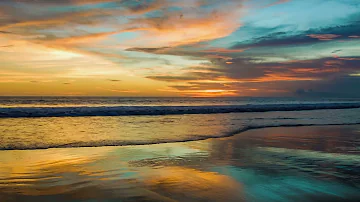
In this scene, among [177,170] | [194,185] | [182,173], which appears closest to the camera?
[194,185]

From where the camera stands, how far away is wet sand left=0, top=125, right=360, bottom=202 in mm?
4789

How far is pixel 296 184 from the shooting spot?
17.6 ft

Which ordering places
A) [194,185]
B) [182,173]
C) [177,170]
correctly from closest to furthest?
[194,185] < [182,173] < [177,170]

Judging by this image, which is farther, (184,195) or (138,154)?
(138,154)

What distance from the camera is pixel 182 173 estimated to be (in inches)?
242

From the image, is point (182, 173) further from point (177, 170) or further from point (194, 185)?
point (194, 185)

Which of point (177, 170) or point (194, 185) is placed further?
point (177, 170)

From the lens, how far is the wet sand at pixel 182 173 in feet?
15.7

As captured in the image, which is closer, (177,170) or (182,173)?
(182,173)

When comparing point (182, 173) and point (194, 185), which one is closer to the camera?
point (194, 185)

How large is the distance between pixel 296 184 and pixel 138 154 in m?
4.41

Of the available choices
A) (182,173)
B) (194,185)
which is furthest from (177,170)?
(194,185)

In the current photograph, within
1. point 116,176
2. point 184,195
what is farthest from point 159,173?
point 184,195

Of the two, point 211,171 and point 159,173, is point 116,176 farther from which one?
point 211,171
